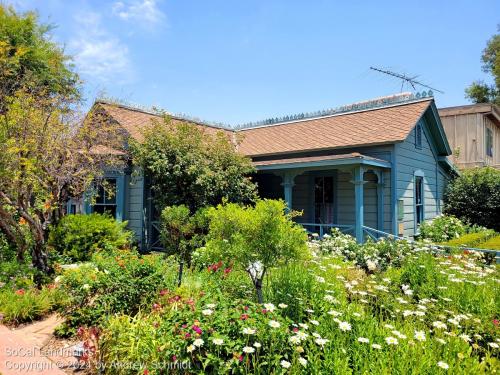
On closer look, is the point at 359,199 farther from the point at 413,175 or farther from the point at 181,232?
the point at 181,232

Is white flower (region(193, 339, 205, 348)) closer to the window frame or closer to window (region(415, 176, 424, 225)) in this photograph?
window (region(415, 176, 424, 225))

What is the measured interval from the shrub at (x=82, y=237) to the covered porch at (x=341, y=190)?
5.04 meters

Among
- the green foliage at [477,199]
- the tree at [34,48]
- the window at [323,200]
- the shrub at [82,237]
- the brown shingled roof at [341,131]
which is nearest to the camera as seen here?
the shrub at [82,237]

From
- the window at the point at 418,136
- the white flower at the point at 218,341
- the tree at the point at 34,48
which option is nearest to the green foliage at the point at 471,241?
the window at the point at 418,136

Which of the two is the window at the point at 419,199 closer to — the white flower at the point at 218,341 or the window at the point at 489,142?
the window at the point at 489,142

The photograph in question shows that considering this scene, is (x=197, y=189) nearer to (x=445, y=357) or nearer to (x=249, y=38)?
(x=249, y=38)

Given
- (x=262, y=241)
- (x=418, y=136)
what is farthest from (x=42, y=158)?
(x=418, y=136)

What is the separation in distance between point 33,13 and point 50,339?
19.2 m

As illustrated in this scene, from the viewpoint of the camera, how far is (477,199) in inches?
555

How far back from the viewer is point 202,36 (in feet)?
31.2

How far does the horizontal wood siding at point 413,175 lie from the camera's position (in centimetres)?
1168

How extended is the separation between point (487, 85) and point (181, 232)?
3284 cm

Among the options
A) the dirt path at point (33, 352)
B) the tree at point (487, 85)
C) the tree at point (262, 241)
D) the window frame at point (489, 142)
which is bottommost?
the dirt path at point (33, 352)

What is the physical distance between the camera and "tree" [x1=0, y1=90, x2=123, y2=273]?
21.8ft
